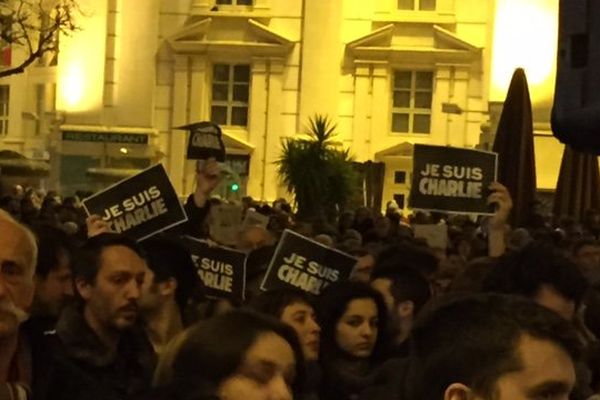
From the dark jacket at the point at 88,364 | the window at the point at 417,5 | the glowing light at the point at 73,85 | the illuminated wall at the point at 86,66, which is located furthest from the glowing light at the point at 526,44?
the dark jacket at the point at 88,364

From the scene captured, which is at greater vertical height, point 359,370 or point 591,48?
point 591,48

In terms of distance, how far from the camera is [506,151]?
60.3 feet

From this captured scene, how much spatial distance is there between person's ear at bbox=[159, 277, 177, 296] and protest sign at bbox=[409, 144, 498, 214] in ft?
17.6

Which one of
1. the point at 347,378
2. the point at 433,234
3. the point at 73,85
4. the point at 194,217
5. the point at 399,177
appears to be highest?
the point at 73,85

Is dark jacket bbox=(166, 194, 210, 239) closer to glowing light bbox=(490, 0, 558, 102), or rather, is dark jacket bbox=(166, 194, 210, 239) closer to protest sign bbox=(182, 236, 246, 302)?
protest sign bbox=(182, 236, 246, 302)

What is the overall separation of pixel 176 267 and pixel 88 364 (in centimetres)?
159

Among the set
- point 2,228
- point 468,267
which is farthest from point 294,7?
point 2,228

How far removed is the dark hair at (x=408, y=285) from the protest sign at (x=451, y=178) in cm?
423

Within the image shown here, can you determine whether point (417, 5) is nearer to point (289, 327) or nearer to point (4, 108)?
point (4, 108)

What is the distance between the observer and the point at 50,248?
664 cm

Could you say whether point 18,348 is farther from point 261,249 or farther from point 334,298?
point 261,249

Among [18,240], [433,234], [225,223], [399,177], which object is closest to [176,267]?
[18,240]

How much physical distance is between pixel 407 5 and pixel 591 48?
40.5 m

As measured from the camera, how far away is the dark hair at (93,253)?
6.44m
